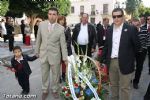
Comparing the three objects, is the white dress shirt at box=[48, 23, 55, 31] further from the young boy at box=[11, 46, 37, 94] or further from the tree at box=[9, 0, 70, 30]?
the tree at box=[9, 0, 70, 30]

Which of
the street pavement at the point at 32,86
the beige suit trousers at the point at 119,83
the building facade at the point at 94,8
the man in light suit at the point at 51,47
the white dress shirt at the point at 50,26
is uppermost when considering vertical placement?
the white dress shirt at the point at 50,26

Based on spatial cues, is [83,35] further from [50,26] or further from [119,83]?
[119,83]

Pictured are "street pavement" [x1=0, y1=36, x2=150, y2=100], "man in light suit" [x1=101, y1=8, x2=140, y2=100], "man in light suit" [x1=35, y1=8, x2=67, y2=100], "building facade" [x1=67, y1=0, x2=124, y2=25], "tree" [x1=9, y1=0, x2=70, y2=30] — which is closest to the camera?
"man in light suit" [x1=101, y1=8, x2=140, y2=100]

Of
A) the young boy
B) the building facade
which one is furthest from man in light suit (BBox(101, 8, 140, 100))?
the building facade

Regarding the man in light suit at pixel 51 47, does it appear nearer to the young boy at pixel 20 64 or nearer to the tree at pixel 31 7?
the young boy at pixel 20 64

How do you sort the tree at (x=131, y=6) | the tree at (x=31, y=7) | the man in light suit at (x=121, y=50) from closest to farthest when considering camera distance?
the man in light suit at (x=121, y=50) → the tree at (x=31, y=7) → the tree at (x=131, y=6)

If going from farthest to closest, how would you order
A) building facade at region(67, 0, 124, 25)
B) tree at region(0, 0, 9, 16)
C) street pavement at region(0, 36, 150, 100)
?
building facade at region(67, 0, 124, 25) < tree at region(0, 0, 9, 16) < street pavement at region(0, 36, 150, 100)

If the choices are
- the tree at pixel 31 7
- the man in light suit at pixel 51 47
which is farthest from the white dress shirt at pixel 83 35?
the tree at pixel 31 7

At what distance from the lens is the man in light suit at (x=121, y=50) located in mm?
6074

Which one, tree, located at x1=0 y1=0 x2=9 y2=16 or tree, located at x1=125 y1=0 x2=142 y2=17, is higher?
tree, located at x1=0 y1=0 x2=9 y2=16

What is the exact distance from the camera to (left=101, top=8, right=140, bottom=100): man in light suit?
6074mm

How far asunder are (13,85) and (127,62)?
12.6 ft

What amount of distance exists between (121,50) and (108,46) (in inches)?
12.2

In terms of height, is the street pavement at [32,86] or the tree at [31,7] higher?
the tree at [31,7]
